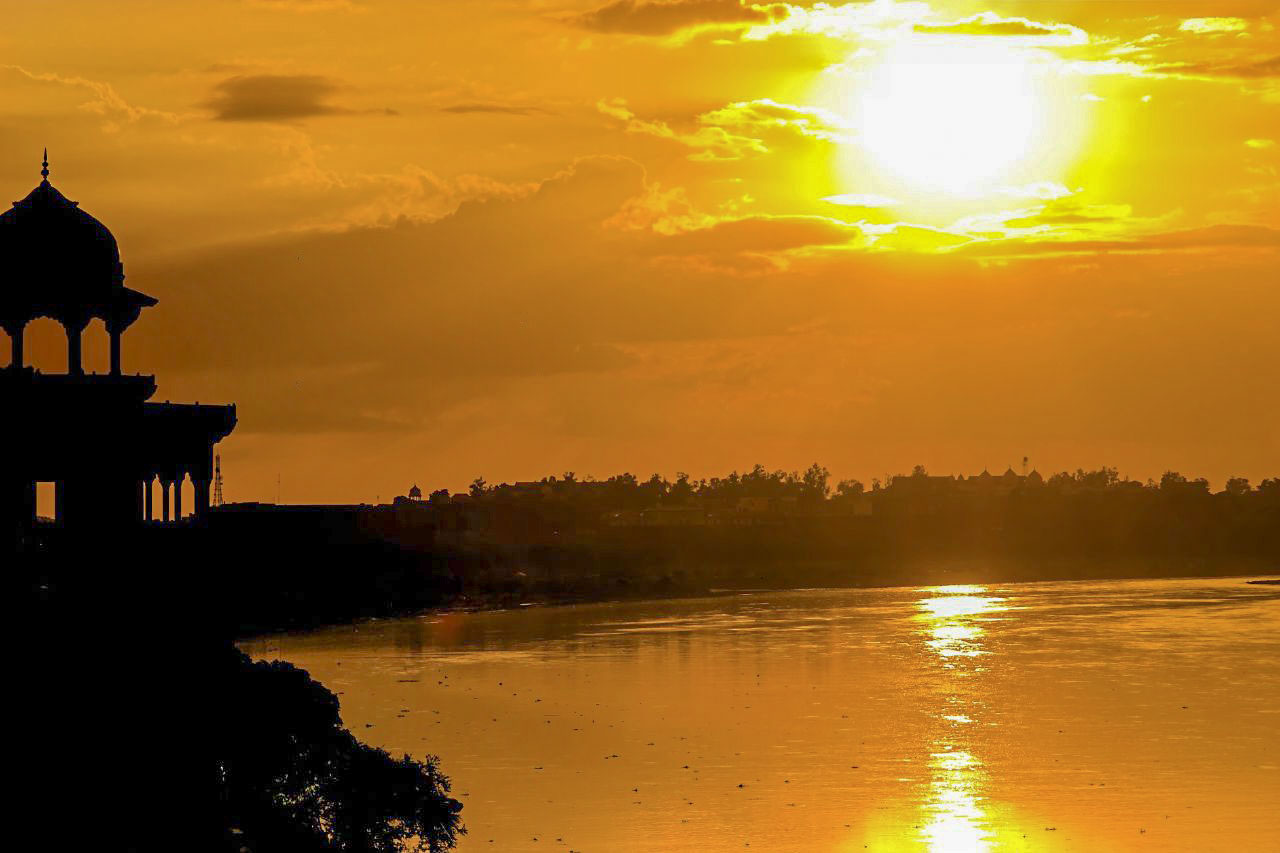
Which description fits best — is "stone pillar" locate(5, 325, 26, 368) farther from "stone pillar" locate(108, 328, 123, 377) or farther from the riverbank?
the riverbank

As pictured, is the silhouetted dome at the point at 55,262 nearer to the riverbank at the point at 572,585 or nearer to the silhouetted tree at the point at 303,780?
the silhouetted tree at the point at 303,780

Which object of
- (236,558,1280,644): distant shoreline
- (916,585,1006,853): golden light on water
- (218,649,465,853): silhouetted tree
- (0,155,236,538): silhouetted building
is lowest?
(916,585,1006,853): golden light on water

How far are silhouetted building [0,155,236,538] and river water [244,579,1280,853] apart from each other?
14.6 meters

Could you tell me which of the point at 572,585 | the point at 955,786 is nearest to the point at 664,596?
the point at 572,585

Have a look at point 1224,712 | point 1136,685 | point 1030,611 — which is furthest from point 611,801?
point 1030,611

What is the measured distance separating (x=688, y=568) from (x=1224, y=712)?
124 metres

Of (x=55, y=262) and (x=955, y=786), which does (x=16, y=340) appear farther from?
(x=955, y=786)

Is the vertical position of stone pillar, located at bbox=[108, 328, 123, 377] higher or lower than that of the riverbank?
higher

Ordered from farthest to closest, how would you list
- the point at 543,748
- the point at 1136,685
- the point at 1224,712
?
the point at 1136,685
the point at 1224,712
the point at 543,748

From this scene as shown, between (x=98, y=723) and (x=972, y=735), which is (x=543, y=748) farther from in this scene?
(x=98, y=723)

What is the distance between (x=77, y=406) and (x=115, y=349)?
2065 mm

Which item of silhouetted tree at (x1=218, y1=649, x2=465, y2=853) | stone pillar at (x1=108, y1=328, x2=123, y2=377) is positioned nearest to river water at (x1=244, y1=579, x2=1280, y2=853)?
silhouetted tree at (x1=218, y1=649, x2=465, y2=853)

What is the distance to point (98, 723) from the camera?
28469mm

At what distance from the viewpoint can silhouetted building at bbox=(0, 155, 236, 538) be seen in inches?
1271
